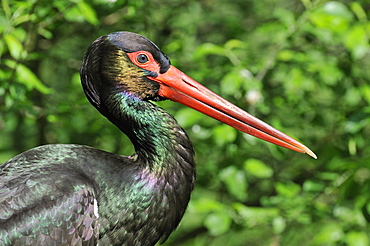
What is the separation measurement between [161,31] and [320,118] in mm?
1508

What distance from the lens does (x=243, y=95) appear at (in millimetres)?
3518

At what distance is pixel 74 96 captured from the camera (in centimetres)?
448

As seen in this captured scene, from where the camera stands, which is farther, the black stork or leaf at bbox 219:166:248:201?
leaf at bbox 219:166:248:201

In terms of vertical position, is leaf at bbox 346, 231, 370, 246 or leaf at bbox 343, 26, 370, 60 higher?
leaf at bbox 343, 26, 370, 60

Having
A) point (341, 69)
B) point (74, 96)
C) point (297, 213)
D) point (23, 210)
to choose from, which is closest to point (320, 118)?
point (341, 69)

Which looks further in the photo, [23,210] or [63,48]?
[63,48]

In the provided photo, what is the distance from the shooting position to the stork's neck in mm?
2617

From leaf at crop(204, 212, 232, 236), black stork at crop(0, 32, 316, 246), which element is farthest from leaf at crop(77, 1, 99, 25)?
leaf at crop(204, 212, 232, 236)

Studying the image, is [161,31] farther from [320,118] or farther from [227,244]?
[227,244]

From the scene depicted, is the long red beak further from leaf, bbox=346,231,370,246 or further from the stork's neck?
leaf, bbox=346,231,370,246

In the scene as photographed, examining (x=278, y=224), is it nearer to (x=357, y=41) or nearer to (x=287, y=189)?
(x=287, y=189)

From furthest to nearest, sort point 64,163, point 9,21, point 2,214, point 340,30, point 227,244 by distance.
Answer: point 227,244 < point 340,30 < point 9,21 < point 64,163 < point 2,214

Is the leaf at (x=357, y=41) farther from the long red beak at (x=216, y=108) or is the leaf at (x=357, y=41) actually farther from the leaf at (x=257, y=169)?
the leaf at (x=257, y=169)

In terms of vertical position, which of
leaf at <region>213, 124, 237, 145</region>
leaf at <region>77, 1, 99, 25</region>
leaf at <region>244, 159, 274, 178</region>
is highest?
leaf at <region>77, 1, 99, 25</region>
